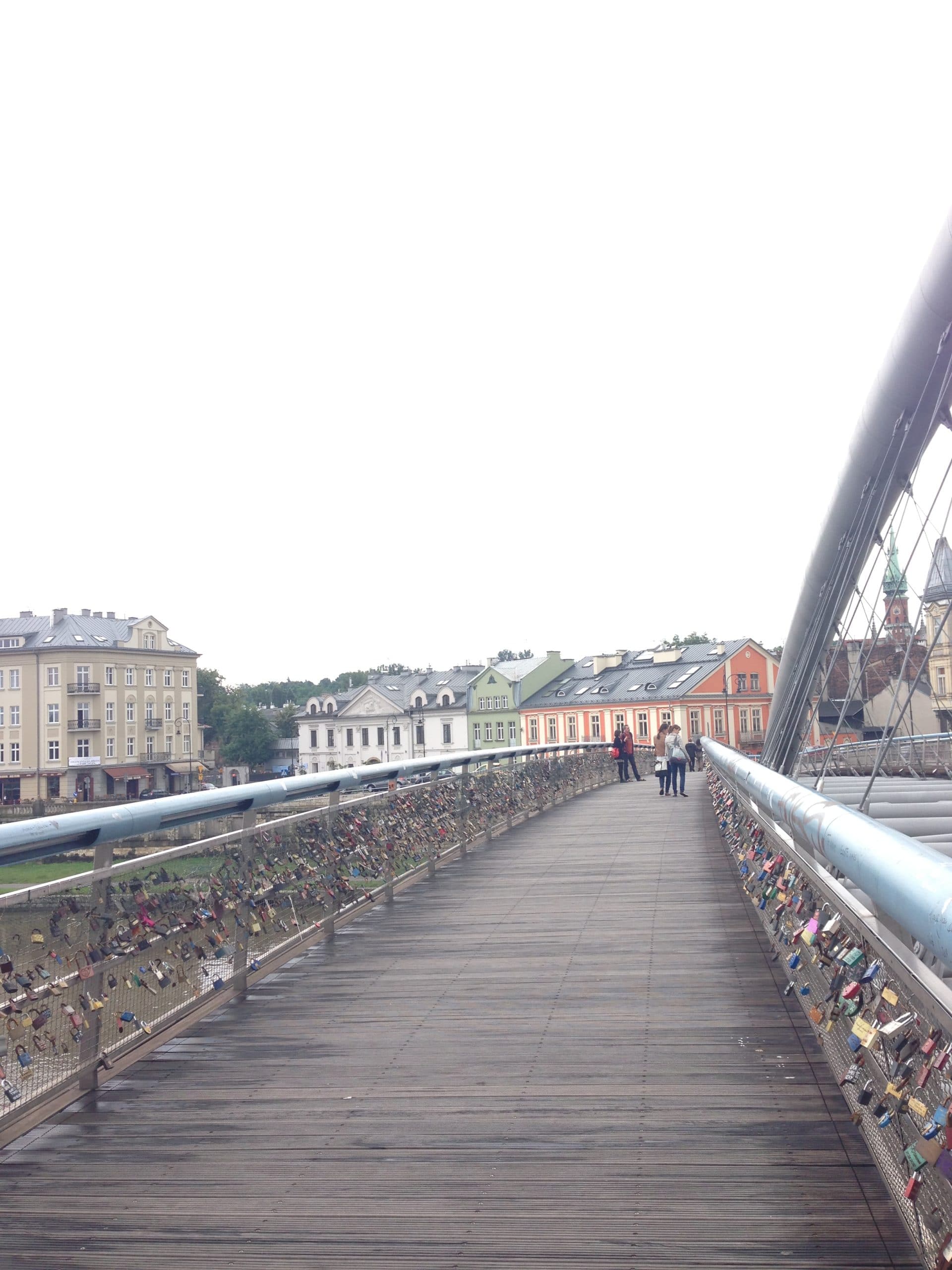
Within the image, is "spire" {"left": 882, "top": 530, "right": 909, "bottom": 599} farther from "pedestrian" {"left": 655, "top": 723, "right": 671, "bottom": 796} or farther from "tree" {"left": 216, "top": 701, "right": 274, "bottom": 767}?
"tree" {"left": 216, "top": 701, "right": 274, "bottom": 767}

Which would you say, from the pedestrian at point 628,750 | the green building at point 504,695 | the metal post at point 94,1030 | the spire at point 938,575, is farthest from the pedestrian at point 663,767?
the green building at point 504,695

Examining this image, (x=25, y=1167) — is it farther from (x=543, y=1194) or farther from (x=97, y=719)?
(x=97, y=719)

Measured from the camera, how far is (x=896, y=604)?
1012cm

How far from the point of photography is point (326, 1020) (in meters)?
5.21

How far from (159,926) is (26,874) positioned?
52 centimetres

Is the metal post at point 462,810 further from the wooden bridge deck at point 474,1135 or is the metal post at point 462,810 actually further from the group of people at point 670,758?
the group of people at point 670,758

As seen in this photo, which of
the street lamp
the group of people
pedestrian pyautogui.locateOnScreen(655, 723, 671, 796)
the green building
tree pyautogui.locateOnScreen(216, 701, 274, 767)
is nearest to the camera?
the group of people

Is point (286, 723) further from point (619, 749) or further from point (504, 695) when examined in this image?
point (619, 749)

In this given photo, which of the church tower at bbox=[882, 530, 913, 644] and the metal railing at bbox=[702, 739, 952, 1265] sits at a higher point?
the church tower at bbox=[882, 530, 913, 644]

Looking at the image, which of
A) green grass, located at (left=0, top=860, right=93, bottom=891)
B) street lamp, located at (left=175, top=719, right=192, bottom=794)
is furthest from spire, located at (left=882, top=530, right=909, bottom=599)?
street lamp, located at (left=175, top=719, right=192, bottom=794)

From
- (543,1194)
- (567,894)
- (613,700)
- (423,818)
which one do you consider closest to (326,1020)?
(543,1194)

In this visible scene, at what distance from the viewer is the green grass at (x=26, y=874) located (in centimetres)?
413

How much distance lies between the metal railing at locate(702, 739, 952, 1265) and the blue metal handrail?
2.29 m

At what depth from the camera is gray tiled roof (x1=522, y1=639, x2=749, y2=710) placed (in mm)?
74938
